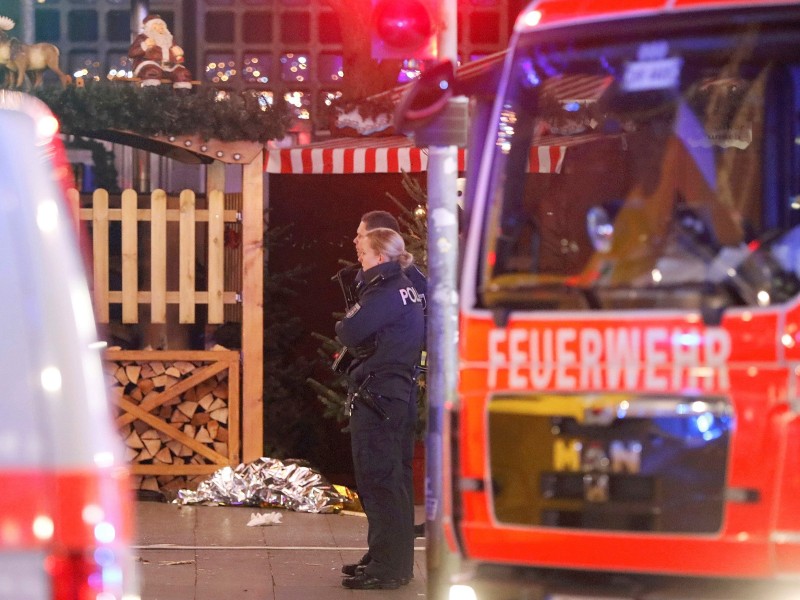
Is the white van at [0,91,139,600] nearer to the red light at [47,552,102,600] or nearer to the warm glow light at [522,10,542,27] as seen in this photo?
the red light at [47,552,102,600]

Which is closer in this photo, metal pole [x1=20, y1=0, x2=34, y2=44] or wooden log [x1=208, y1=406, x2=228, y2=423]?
wooden log [x1=208, y1=406, x2=228, y2=423]

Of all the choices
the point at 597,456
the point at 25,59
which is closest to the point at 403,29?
the point at 597,456

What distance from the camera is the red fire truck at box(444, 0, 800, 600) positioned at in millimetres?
4719

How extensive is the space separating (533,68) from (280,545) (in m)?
4.50

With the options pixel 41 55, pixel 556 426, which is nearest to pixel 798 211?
pixel 556 426

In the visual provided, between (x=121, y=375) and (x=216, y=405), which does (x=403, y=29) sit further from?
(x=121, y=375)

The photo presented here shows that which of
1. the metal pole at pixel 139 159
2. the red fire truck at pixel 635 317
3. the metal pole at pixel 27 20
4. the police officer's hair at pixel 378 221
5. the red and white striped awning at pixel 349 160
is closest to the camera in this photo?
the red fire truck at pixel 635 317

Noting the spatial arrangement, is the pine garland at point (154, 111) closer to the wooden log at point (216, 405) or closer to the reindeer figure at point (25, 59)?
the reindeer figure at point (25, 59)

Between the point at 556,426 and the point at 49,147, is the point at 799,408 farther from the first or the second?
the point at 49,147

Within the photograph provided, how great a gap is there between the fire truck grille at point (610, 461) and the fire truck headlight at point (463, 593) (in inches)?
11.4

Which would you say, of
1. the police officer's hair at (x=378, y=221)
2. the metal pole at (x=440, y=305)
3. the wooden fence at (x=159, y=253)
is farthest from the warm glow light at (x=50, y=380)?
the wooden fence at (x=159, y=253)

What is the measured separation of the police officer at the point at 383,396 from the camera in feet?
25.3

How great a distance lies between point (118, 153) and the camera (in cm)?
1443

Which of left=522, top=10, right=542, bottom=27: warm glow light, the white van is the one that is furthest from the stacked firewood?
the white van
